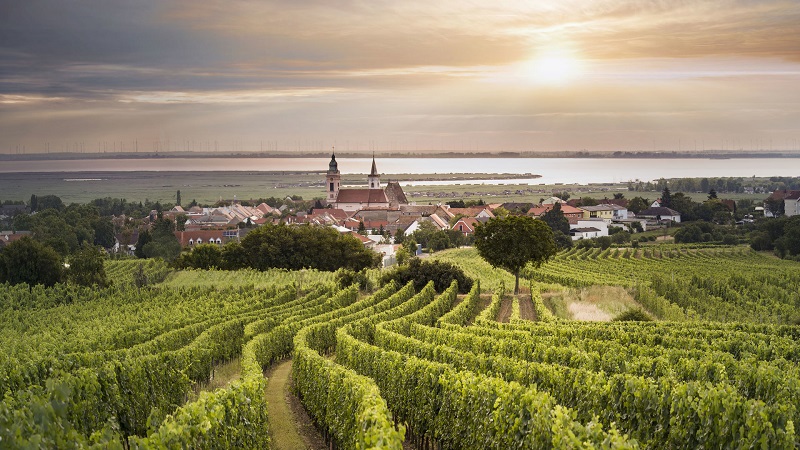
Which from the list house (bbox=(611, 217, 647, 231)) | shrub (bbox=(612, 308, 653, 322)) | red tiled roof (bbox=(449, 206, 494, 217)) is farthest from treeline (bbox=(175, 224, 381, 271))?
red tiled roof (bbox=(449, 206, 494, 217))

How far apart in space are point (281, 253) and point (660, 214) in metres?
89.7

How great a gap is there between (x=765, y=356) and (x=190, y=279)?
4405cm

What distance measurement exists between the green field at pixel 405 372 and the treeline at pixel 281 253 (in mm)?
19632

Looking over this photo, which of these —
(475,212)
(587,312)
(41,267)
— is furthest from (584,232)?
(587,312)

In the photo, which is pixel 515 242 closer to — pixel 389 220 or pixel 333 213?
pixel 389 220

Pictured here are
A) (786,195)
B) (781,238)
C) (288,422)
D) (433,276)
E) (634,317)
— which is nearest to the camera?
(288,422)

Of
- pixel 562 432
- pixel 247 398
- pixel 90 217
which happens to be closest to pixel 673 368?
A: pixel 562 432

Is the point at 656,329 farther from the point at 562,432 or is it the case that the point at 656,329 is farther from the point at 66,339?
the point at 66,339

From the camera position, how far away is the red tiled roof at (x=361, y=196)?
194 metres

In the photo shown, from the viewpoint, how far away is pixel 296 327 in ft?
103

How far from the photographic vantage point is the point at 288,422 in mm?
21016

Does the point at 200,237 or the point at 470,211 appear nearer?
the point at 200,237

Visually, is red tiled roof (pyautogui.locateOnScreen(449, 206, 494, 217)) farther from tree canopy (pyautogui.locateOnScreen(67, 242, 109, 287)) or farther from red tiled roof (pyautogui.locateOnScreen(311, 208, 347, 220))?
tree canopy (pyautogui.locateOnScreen(67, 242, 109, 287))

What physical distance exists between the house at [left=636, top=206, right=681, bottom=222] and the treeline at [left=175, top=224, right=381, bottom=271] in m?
80.3
